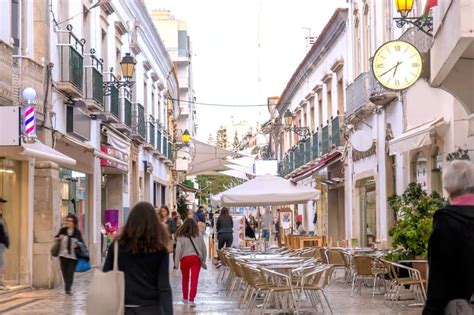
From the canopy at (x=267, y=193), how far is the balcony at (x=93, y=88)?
4.11 meters

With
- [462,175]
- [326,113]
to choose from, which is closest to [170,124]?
[326,113]

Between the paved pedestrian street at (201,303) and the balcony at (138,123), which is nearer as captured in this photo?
the paved pedestrian street at (201,303)

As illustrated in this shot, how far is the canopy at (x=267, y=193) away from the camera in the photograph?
19.0 m

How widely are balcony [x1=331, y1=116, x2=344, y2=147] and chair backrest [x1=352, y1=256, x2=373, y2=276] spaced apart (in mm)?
13004

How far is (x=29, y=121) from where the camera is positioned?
15.0 m

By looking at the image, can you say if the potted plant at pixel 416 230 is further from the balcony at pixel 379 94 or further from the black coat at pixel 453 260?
the black coat at pixel 453 260

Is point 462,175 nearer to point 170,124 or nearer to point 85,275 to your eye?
point 85,275

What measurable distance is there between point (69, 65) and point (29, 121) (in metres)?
3.46

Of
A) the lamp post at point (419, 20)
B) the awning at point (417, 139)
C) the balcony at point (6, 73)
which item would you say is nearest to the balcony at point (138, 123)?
the balcony at point (6, 73)

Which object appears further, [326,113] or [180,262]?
[326,113]

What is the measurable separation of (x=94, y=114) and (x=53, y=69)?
13.6ft

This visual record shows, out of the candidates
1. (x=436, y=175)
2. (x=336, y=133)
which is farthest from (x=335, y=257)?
(x=336, y=133)

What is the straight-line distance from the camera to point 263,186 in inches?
761

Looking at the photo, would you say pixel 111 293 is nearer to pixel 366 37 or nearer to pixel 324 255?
pixel 324 255
